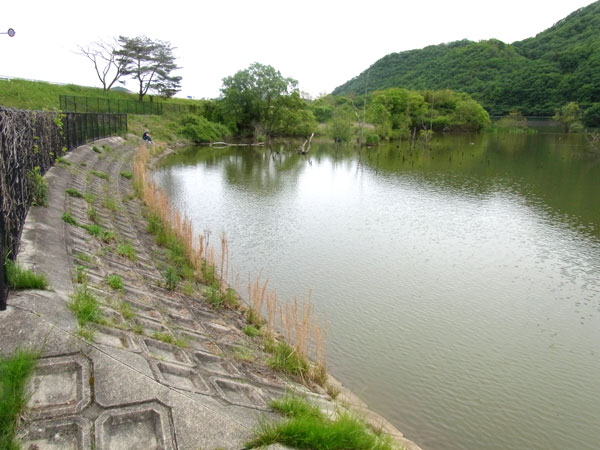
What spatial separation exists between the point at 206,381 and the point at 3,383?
1.83 meters

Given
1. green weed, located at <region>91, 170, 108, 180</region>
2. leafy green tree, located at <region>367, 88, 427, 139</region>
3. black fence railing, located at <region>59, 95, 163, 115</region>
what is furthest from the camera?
leafy green tree, located at <region>367, 88, 427, 139</region>

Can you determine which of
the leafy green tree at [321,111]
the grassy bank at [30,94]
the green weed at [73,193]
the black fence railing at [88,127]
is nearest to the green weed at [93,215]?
the green weed at [73,193]

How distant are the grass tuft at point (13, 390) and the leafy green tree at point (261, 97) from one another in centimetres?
5166

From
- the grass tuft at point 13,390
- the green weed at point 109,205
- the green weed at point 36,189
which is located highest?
the green weed at point 36,189

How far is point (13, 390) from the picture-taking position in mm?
3436

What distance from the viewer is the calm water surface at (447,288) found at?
6.06m

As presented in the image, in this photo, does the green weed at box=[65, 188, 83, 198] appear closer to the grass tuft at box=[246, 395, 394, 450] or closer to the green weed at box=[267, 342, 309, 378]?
the green weed at box=[267, 342, 309, 378]

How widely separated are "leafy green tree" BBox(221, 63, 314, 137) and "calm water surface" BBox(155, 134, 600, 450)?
106 ft

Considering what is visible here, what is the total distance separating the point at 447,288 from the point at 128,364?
25.5 feet

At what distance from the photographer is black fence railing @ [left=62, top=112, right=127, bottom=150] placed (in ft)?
55.5

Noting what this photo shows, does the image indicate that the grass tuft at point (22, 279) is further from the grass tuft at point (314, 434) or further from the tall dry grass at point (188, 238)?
the tall dry grass at point (188, 238)

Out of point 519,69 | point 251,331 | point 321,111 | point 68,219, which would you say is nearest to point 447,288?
point 251,331

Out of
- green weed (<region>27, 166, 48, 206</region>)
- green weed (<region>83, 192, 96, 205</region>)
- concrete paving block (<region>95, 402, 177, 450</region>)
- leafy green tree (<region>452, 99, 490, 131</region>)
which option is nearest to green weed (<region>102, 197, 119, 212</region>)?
green weed (<region>83, 192, 96, 205</region>)

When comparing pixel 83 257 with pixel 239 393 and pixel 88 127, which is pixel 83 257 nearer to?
pixel 239 393
